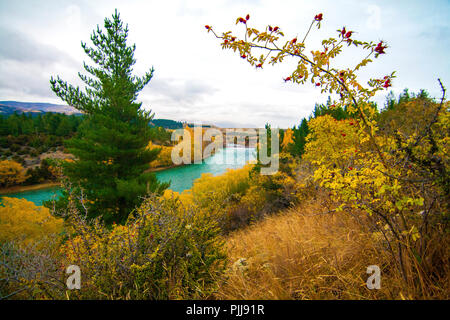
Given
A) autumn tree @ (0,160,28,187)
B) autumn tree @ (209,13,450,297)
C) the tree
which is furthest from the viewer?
autumn tree @ (0,160,28,187)

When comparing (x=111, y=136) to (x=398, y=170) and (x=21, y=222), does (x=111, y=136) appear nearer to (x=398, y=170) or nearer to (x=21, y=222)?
(x=21, y=222)

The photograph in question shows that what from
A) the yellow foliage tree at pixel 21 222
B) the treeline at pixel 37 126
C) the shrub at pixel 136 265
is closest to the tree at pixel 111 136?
the yellow foliage tree at pixel 21 222

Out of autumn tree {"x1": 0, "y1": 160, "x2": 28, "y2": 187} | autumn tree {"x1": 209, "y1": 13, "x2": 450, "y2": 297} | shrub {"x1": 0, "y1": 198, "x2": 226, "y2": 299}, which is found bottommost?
autumn tree {"x1": 0, "y1": 160, "x2": 28, "y2": 187}

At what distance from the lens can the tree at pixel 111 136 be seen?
30.6 feet

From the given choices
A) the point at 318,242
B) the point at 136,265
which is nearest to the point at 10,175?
the point at 136,265

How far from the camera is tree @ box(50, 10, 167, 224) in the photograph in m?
9.32

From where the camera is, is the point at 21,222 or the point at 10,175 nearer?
the point at 21,222

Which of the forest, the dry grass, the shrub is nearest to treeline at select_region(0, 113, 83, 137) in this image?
the forest

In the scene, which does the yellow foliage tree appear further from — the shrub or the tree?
the shrub

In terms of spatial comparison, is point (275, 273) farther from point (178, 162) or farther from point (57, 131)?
point (57, 131)

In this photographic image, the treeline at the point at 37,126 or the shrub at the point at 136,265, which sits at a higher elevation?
the treeline at the point at 37,126

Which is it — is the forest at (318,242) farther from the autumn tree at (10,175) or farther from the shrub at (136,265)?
the autumn tree at (10,175)

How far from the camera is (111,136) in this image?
9484 mm
